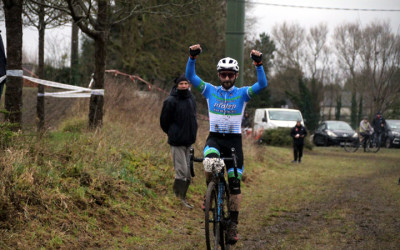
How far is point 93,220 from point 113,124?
6536mm

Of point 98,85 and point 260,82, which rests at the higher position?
point 260,82

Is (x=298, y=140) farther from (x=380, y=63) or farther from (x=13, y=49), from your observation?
(x=380, y=63)

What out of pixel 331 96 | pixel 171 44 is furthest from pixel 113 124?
pixel 331 96

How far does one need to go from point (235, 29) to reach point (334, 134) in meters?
21.3

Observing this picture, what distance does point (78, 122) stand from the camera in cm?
1362

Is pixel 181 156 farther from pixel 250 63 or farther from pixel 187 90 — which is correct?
pixel 250 63

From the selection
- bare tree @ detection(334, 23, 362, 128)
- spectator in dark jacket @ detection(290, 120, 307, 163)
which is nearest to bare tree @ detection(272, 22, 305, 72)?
bare tree @ detection(334, 23, 362, 128)

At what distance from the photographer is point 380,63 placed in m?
41.7

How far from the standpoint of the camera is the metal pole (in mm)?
12336

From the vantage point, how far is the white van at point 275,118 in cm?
2878

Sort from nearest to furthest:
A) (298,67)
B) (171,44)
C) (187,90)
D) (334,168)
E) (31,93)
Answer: (187,90) < (334,168) < (31,93) < (171,44) < (298,67)

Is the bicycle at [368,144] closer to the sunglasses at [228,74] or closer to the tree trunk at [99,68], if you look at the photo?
the tree trunk at [99,68]

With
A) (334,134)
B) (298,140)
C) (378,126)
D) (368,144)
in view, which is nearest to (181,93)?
(298,140)

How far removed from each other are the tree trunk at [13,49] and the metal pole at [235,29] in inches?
203
